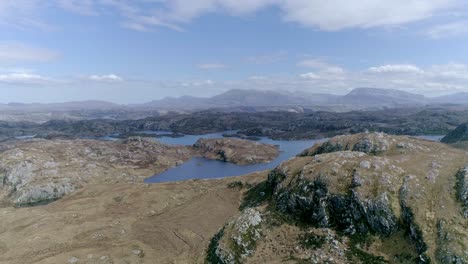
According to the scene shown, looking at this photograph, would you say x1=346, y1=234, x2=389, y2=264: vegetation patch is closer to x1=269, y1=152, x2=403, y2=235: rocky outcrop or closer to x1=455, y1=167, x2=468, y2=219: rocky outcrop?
x1=269, y1=152, x2=403, y2=235: rocky outcrop

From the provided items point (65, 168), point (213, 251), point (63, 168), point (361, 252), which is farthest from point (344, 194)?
point (63, 168)

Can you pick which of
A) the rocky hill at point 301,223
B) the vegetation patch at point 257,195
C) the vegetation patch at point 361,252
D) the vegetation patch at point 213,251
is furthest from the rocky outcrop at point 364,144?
the vegetation patch at point 213,251

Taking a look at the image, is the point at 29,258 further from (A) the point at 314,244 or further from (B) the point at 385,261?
(B) the point at 385,261

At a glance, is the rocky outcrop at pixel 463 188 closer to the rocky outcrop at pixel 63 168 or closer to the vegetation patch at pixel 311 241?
the vegetation patch at pixel 311 241

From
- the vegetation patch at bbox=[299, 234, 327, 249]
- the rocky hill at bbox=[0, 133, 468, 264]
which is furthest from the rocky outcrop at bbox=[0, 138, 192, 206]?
the vegetation patch at bbox=[299, 234, 327, 249]

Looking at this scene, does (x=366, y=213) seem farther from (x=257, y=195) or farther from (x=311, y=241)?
(x=257, y=195)

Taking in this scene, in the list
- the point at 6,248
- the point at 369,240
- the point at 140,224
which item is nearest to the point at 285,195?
the point at 369,240
